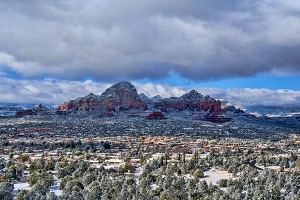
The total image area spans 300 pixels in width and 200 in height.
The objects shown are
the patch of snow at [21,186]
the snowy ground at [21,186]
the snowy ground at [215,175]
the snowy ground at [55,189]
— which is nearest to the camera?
the snowy ground at [55,189]

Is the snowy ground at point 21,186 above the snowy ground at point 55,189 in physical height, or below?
above

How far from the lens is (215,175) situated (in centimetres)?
6256

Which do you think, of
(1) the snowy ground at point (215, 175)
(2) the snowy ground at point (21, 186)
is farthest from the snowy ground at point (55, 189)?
(1) the snowy ground at point (215, 175)

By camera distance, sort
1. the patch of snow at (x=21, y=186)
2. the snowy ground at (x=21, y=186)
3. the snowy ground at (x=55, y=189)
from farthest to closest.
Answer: the patch of snow at (x=21, y=186)
the snowy ground at (x=21, y=186)
the snowy ground at (x=55, y=189)

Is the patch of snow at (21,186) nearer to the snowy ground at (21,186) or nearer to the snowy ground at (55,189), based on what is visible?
the snowy ground at (21,186)

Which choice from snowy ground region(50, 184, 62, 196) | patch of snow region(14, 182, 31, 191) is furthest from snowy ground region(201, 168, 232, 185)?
patch of snow region(14, 182, 31, 191)

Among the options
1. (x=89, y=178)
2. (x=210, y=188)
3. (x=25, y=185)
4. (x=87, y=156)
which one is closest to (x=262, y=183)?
(x=210, y=188)

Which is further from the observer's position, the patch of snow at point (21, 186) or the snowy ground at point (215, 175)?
the snowy ground at point (215, 175)

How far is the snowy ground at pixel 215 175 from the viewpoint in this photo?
194 feet

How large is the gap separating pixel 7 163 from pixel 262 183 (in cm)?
4309

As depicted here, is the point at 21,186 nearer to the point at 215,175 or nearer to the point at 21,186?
the point at 21,186

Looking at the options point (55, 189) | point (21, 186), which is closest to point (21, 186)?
point (21, 186)

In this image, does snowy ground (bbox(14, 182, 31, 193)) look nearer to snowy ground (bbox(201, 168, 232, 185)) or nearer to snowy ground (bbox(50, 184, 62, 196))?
snowy ground (bbox(50, 184, 62, 196))

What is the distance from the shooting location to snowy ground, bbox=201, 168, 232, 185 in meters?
59.1
